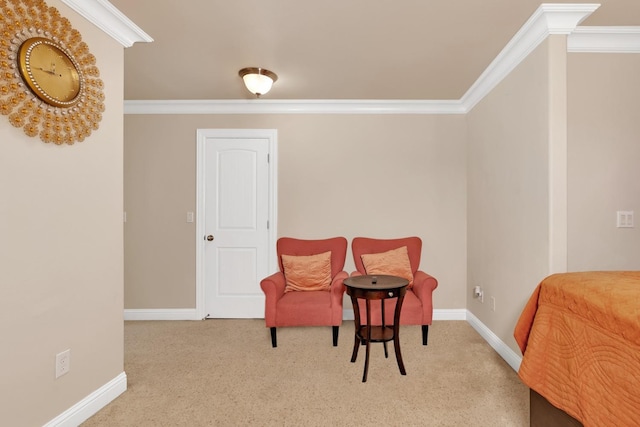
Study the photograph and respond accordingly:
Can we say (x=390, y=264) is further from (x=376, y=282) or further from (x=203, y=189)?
(x=203, y=189)

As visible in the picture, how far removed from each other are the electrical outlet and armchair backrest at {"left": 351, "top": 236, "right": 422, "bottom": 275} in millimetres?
2520

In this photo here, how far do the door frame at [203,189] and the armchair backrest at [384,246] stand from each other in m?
0.96

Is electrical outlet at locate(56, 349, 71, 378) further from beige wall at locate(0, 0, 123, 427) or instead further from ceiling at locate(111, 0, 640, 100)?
ceiling at locate(111, 0, 640, 100)

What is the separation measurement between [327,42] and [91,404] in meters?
2.86

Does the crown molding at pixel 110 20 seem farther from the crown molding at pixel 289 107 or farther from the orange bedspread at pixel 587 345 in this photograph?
the orange bedspread at pixel 587 345

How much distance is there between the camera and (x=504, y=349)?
291 cm

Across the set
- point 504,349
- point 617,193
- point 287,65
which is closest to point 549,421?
point 504,349

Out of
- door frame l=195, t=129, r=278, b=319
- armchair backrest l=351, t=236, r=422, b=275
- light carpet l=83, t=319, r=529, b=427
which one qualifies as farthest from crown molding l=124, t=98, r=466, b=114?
light carpet l=83, t=319, r=529, b=427

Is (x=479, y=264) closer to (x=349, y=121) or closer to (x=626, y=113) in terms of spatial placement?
(x=626, y=113)

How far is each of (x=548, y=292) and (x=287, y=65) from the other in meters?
2.56

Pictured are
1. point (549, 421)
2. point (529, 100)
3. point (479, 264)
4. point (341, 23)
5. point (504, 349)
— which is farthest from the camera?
point (479, 264)

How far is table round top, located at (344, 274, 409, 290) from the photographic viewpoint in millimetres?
2583

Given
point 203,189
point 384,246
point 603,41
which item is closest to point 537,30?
point 603,41

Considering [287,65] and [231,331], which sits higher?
[287,65]
